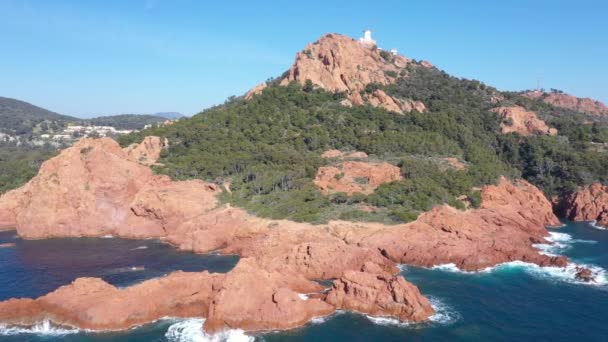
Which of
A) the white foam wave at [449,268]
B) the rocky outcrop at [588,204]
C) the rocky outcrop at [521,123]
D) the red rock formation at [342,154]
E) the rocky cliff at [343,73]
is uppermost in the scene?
the rocky cliff at [343,73]

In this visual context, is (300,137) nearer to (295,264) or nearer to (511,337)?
(295,264)

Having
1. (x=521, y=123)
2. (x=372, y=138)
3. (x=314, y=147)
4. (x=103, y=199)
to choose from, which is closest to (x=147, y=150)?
(x=103, y=199)

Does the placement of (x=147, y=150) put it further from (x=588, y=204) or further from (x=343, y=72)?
(x=588, y=204)

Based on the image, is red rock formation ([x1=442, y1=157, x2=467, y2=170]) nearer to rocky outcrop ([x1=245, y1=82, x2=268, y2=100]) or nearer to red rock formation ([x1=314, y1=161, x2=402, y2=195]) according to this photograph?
red rock formation ([x1=314, y1=161, x2=402, y2=195])

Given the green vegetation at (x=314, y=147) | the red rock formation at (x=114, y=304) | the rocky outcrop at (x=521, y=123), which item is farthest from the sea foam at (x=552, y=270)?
the rocky outcrop at (x=521, y=123)

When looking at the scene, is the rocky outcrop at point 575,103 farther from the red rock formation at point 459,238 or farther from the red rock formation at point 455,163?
the red rock formation at point 459,238
